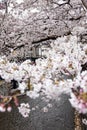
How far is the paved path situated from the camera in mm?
10383

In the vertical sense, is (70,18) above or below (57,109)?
above

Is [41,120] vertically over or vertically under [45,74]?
under

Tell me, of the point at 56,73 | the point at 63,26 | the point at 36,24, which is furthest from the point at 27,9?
the point at 56,73

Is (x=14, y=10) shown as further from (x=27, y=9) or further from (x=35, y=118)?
(x=35, y=118)

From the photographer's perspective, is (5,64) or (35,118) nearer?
(5,64)

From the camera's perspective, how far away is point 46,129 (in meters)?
10.1

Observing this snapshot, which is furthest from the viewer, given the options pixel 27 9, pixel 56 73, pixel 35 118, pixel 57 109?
pixel 57 109

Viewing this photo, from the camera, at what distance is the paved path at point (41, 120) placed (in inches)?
409

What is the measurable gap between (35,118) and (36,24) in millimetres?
3152

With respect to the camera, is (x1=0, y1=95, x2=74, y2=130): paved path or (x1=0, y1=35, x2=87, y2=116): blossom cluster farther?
(x1=0, y1=95, x2=74, y2=130): paved path

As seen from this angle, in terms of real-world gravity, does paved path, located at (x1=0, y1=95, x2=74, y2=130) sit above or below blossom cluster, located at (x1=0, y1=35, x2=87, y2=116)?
below

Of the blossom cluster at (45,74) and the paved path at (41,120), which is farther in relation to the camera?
the paved path at (41,120)

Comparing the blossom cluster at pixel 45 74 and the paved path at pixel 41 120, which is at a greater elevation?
the blossom cluster at pixel 45 74

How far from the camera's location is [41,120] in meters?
11.3
